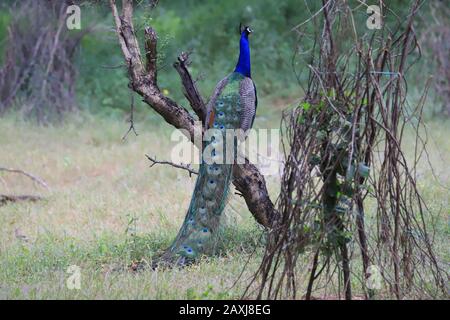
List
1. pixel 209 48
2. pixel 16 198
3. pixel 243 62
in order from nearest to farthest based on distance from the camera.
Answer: pixel 243 62 < pixel 16 198 < pixel 209 48

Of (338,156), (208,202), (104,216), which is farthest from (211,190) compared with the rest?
(104,216)

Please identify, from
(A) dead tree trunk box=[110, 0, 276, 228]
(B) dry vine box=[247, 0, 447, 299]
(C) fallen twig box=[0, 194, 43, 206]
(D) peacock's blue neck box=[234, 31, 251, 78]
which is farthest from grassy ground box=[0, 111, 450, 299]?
(D) peacock's blue neck box=[234, 31, 251, 78]

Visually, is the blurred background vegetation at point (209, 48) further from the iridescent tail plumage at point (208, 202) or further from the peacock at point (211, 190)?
the iridescent tail plumage at point (208, 202)

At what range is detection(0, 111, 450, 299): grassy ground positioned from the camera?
4867mm

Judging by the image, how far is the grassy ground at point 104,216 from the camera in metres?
4.87

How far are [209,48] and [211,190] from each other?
862cm

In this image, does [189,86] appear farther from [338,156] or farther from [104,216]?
[104,216]

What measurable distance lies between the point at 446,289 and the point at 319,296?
703 millimetres

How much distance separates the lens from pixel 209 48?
1397 cm

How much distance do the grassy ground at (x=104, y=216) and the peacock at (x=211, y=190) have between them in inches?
6.9

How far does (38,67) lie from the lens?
11523 millimetres

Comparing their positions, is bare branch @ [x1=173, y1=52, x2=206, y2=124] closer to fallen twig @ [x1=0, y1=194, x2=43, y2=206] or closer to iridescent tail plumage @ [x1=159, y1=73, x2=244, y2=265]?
iridescent tail plumage @ [x1=159, y1=73, x2=244, y2=265]

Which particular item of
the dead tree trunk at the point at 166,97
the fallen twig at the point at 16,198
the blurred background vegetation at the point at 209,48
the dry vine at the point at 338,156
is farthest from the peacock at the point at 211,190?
the blurred background vegetation at the point at 209,48

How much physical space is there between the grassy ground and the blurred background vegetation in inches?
52.2
